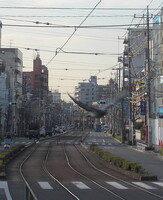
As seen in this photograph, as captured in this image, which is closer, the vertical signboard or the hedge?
the hedge

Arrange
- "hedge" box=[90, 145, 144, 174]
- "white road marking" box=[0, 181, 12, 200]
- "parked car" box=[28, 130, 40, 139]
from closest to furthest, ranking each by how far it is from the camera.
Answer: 1. "white road marking" box=[0, 181, 12, 200]
2. "hedge" box=[90, 145, 144, 174]
3. "parked car" box=[28, 130, 40, 139]

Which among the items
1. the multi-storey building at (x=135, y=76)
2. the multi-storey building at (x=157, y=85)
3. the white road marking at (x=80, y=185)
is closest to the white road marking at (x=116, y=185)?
the white road marking at (x=80, y=185)

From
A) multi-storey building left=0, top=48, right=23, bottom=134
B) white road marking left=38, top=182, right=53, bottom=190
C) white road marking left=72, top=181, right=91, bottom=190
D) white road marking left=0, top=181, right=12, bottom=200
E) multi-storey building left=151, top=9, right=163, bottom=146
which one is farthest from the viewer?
multi-storey building left=0, top=48, right=23, bottom=134

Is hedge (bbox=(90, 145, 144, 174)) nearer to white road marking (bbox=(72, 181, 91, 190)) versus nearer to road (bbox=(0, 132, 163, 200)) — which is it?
road (bbox=(0, 132, 163, 200))

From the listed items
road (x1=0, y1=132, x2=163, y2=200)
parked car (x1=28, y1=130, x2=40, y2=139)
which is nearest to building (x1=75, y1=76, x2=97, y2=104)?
parked car (x1=28, y1=130, x2=40, y2=139)

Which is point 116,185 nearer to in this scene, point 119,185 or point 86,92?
point 119,185

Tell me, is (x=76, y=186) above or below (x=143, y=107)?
below

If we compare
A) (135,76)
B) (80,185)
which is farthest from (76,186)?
(135,76)

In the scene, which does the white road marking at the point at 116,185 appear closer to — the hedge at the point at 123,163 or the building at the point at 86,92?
the hedge at the point at 123,163

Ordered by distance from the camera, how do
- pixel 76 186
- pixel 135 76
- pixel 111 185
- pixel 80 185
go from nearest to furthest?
pixel 76 186
pixel 80 185
pixel 111 185
pixel 135 76

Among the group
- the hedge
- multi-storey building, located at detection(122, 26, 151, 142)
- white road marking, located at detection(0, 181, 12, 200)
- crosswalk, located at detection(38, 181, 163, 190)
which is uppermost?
multi-storey building, located at detection(122, 26, 151, 142)

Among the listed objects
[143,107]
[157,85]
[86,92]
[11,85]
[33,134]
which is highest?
[86,92]

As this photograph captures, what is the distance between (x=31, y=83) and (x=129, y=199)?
490 feet

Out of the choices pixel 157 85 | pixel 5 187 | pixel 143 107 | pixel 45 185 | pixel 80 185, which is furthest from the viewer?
pixel 157 85
